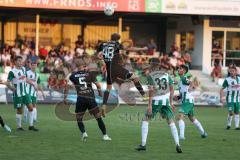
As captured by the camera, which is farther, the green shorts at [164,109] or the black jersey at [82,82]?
the black jersey at [82,82]

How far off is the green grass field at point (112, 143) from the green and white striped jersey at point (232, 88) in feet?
3.35

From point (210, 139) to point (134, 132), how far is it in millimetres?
2513

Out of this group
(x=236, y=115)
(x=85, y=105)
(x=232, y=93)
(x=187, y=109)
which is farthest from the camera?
(x=232, y=93)

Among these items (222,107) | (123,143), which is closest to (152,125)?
(123,143)

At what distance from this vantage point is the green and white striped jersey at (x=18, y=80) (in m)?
17.8

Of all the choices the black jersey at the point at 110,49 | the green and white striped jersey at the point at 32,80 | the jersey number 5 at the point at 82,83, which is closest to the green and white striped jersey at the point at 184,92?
the black jersey at the point at 110,49

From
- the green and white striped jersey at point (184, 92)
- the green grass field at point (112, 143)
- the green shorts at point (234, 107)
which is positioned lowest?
the green grass field at point (112, 143)

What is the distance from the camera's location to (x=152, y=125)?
810 inches

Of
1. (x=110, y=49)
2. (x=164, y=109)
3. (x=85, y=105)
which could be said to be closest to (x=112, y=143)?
(x=85, y=105)

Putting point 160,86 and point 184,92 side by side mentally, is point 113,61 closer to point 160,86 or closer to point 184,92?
point 184,92

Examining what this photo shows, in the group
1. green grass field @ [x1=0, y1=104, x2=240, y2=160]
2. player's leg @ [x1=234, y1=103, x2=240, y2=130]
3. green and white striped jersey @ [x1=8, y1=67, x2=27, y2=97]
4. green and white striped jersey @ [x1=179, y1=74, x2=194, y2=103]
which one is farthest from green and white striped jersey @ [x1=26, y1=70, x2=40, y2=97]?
player's leg @ [x1=234, y1=103, x2=240, y2=130]

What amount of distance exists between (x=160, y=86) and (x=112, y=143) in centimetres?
226

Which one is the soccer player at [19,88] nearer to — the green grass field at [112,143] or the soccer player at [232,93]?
the green grass field at [112,143]

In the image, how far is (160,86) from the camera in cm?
1333
